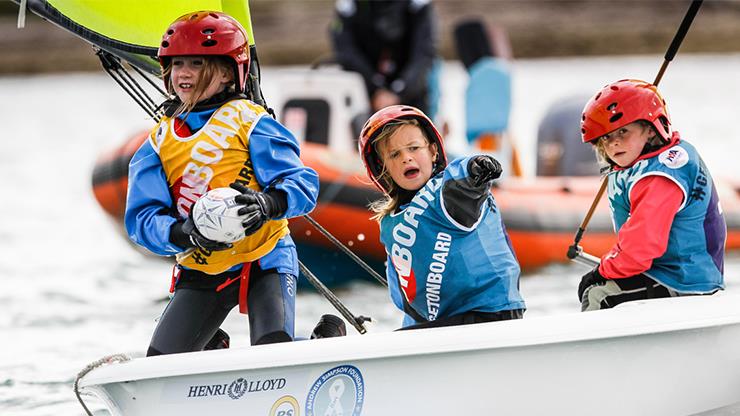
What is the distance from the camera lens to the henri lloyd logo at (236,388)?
117 inches

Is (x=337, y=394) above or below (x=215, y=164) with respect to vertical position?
below

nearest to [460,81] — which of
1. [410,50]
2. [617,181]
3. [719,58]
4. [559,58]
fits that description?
[559,58]

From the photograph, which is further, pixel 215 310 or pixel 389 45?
pixel 389 45

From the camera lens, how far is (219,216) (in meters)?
2.92

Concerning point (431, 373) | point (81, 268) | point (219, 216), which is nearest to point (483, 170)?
point (431, 373)

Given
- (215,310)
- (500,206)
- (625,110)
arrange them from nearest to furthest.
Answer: (215,310) < (625,110) < (500,206)

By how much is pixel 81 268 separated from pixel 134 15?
15.0 feet

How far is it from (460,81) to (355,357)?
75.7 feet

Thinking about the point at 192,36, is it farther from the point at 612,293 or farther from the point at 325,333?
the point at 612,293

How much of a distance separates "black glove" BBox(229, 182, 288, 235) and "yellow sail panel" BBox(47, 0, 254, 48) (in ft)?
2.22

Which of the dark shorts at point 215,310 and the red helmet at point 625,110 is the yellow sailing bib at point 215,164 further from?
the red helmet at point 625,110

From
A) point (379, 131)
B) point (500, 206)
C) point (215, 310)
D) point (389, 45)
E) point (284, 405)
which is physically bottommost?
point (284, 405)

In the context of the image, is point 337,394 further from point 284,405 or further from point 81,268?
point 81,268

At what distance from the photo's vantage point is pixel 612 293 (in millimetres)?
3482
